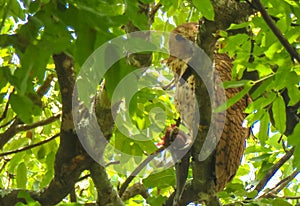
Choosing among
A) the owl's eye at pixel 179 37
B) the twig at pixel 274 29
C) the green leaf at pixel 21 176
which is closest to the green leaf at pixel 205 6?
the twig at pixel 274 29

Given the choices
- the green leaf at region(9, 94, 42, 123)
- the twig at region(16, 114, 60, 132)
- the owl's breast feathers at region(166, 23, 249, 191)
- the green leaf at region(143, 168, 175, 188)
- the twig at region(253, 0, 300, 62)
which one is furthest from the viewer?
the twig at region(16, 114, 60, 132)

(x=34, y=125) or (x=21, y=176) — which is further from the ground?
(x=34, y=125)

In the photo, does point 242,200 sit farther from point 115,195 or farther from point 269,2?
point 269,2

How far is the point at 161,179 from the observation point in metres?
2.04

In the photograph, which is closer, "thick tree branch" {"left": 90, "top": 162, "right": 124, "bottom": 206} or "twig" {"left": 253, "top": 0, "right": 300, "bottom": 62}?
"twig" {"left": 253, "top": 0, "right": 300, "bottom": 62}

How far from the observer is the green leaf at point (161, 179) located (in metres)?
2.03

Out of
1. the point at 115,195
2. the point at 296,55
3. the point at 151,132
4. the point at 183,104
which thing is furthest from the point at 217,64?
the point at 296,55

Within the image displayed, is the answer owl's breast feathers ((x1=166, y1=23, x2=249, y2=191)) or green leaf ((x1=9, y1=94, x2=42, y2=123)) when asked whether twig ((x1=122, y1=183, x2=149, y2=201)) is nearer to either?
owl's breast feathers ((x1=166, y1=23, x2=249, y2=191))

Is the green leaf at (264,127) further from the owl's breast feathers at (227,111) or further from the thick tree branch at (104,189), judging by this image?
the thick tree branch at (104,189)

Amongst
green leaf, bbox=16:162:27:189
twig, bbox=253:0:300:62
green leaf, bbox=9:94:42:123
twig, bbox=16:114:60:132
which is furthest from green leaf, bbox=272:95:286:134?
green leaf, bbox=16:162:27:189

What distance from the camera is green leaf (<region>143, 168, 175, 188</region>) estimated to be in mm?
2029

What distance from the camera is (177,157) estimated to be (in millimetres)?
1828

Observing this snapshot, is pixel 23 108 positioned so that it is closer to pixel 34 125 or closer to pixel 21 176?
pixel 34 125

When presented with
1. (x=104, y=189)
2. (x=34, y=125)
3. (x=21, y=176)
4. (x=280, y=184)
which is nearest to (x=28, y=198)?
(x=104, y=189)
